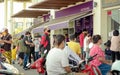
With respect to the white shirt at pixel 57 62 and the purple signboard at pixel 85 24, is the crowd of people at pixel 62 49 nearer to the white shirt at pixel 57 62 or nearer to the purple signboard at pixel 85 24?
the white shirt at pixel 57 62

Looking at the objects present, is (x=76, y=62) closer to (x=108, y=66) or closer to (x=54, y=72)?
(x=108, y=66)

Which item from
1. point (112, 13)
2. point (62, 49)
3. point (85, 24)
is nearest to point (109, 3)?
point (112, 13)

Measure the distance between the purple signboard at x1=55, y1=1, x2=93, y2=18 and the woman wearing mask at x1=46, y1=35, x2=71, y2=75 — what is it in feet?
43.5

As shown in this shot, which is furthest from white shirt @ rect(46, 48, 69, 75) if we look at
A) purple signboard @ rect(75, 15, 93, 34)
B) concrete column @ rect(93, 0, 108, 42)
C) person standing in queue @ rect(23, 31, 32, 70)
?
purple signboard @ rect(75, 15, 93, 34)

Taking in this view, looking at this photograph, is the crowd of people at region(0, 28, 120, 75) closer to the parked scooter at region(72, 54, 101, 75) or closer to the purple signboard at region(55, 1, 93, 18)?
the parked scooter at region(72, 54, 101, 75)

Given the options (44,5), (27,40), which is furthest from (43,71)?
(44,5)

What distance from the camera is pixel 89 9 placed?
20172 millimetres

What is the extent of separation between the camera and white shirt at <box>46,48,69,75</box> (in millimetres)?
6598

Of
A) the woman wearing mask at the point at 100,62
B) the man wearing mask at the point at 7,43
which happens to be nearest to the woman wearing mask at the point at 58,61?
the woman wearing mask at the point at 100,62

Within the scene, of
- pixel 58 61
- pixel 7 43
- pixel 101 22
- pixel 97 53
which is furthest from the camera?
pixel 101 22

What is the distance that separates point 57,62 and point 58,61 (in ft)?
0.09

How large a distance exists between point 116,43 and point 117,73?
16.1 feet

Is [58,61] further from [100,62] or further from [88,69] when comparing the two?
[100,62]

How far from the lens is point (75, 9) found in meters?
23.1
